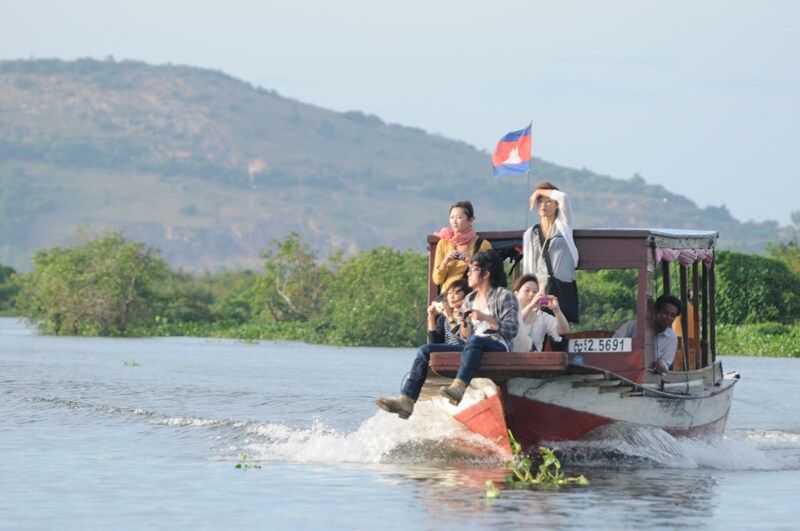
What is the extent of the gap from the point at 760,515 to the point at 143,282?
44327 millimetres

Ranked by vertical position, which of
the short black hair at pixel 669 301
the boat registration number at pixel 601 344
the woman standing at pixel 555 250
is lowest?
the boat registration number at pixel 601 344

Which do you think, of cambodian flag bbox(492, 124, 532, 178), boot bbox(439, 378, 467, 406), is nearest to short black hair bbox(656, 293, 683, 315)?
cambodian flag bbox(492, 124, 532, 178)

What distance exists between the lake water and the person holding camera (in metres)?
0.85

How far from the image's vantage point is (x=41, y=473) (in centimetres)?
1464

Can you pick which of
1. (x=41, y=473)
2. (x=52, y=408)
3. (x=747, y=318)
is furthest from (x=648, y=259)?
(x=747, y=318)

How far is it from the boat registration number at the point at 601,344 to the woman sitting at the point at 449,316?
47.1 inches

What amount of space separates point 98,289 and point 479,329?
Result: 4244cm

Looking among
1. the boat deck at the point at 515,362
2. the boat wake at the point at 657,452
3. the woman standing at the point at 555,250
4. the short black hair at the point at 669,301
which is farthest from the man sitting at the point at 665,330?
the boat deck at the point at 515,362

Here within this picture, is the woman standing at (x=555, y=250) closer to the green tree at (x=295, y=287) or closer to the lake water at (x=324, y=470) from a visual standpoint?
the lake water at (x=324, y=470)

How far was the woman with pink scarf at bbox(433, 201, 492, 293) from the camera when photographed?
14.8m

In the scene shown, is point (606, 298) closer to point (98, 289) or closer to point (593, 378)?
point (98, 289)

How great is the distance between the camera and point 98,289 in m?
54.8

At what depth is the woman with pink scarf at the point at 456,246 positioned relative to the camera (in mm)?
14781

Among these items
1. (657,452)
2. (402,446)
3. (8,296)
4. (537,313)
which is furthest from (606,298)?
(8,296)
